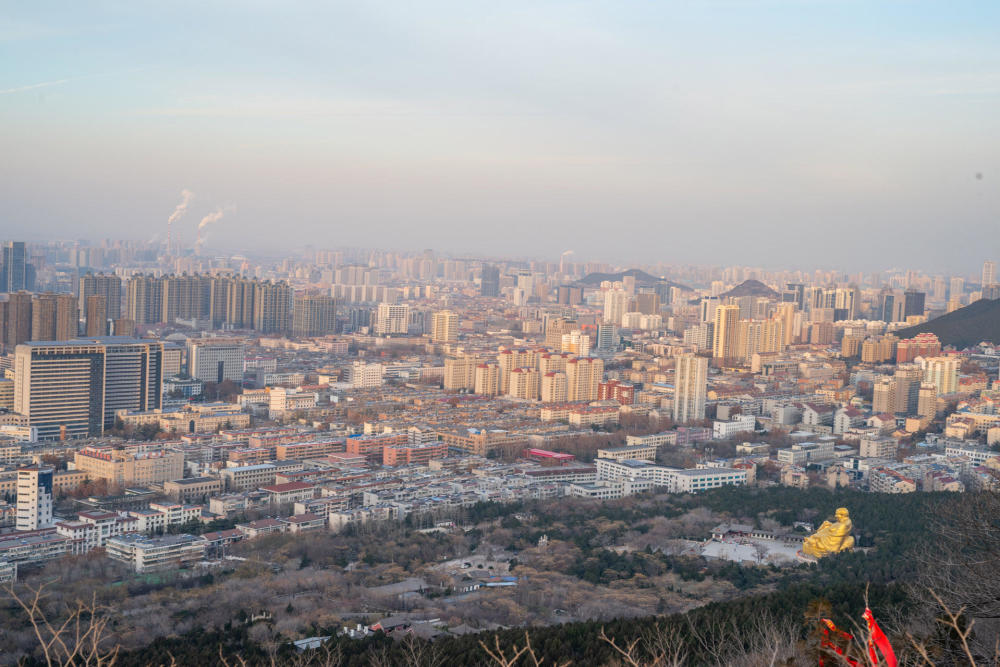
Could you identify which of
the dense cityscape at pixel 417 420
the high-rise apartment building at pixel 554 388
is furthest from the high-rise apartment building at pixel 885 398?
the high-rise apartment building at pixel 554 388

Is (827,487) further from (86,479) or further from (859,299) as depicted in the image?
(859,299)

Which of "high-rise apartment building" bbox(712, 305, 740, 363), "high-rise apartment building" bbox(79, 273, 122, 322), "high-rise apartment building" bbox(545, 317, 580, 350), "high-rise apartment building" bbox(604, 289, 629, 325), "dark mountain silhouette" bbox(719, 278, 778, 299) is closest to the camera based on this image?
"high-rise apartment building" bbox(712, 305, 740, 363)

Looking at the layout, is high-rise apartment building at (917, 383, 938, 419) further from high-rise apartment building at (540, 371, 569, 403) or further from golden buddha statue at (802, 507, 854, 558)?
golden buddha statue at (802, 507, 854, 558)

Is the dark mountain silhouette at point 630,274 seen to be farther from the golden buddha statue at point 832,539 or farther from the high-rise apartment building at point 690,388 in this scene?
the golden buddha statue at point 832,539

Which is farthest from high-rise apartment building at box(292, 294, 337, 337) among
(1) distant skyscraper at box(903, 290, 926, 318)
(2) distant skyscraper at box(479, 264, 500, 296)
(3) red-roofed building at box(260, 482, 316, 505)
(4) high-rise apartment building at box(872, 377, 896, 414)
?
(3) red-roofed building at box(260, 482, 316, 505)

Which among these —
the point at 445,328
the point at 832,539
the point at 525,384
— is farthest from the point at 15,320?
the point at 832,539

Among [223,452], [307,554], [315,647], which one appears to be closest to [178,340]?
[223,452]
